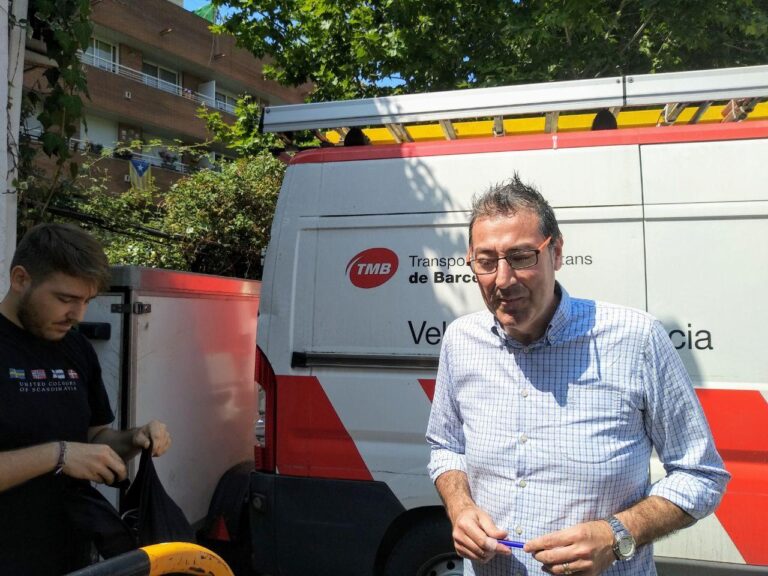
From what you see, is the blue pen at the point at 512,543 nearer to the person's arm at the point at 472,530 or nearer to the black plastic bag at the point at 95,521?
the person's arm at the point at 472,530

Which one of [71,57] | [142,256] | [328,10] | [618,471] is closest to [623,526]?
[618,471]

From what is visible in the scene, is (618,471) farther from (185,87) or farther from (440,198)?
(185,87)

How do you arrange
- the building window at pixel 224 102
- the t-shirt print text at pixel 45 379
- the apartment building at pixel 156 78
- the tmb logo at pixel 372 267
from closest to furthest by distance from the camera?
the t-shirt print text at pixel 45 379
the tmb logo at pixel 372 267
the apartment building at pixel 156 78
the building window at pixel 224 102

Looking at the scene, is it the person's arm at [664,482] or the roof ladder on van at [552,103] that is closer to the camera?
the person's arm at [664,482]

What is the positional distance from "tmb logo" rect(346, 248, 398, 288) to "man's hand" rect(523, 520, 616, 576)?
1.80 metres

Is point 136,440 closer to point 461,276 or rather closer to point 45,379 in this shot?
point 45,379

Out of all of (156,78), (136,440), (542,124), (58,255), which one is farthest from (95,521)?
(156,78)

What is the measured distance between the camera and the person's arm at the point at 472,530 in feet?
4.76

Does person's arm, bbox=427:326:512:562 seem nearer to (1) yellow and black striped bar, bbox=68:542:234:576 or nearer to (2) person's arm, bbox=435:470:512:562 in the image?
(2) person's arm, bbox=435:470:512:562

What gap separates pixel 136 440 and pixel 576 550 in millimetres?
1268

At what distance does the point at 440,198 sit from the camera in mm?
3012

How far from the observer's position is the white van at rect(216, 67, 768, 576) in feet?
8.66

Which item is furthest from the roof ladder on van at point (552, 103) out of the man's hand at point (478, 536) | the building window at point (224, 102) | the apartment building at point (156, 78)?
the building window at point (224, 102)

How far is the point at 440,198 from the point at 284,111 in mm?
995
